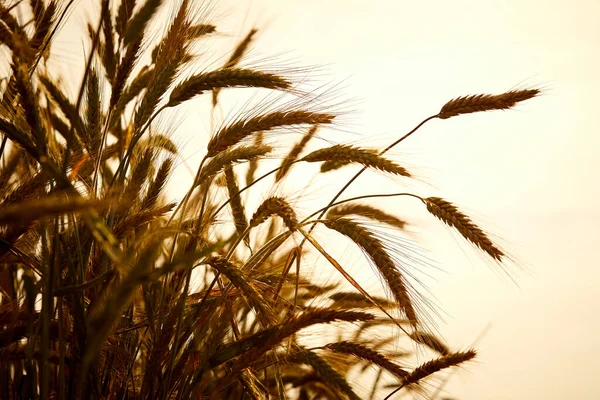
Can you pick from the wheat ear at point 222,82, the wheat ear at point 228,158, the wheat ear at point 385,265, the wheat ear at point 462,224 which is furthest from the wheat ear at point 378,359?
the wheat ear at point 222,82

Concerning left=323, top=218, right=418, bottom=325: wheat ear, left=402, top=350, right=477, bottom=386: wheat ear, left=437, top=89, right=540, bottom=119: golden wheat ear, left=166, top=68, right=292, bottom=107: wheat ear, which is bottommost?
left=402, top=350, right=477, bottom=386: wheat ear

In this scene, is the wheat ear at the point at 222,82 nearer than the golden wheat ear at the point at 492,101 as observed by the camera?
Yes

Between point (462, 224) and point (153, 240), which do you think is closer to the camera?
point (153, 240)

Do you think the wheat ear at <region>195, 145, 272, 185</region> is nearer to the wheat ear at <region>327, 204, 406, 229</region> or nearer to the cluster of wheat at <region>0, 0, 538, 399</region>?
the cluster of wheat at <region>0, 0, 538, 399</region>

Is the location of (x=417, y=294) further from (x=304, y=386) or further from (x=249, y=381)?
(x=304, y=386)

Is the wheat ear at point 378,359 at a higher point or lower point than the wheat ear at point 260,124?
lower

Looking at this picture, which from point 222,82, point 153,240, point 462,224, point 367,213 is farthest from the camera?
point 367,213

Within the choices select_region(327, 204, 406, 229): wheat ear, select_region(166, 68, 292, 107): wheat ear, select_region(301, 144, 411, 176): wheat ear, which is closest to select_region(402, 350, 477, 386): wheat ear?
select_region(301, 144, 411, 176): wheat ear

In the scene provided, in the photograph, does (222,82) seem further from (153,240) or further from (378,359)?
(378,359)

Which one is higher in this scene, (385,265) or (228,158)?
(228,158)

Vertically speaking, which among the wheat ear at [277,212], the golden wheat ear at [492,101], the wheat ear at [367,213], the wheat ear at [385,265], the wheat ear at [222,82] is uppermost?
the wheat ear at [222,82]

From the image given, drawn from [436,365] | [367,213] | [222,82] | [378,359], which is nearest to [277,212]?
[222,82]

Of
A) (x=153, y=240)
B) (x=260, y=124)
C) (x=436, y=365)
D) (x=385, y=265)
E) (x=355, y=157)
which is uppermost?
(x=260, y=124)

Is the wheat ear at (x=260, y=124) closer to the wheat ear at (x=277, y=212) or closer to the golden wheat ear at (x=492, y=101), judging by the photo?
the wheat ear at (x=277, y=212)
